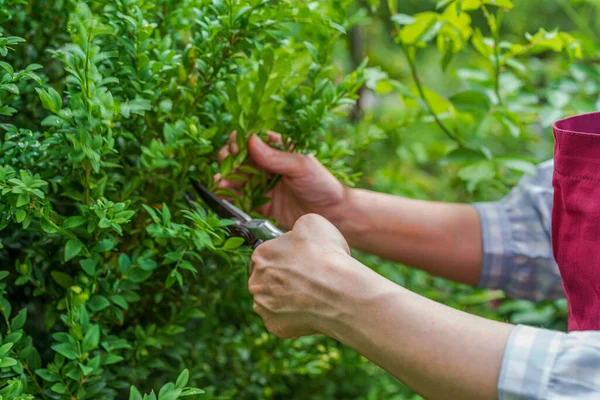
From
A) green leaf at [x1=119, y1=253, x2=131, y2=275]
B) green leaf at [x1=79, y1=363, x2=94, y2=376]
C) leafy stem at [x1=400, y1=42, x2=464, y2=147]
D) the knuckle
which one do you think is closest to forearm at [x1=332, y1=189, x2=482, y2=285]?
leafy stem at [x1=400, y1=42, x2=464, y2=147]

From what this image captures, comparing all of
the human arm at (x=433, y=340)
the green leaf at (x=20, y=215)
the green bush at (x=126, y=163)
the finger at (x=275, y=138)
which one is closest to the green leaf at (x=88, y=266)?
the green bush at (x=126, y=163)

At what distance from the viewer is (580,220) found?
829 mm

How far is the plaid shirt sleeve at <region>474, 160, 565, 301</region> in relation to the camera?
1215mm

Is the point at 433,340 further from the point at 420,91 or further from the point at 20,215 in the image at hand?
the point at 420,91

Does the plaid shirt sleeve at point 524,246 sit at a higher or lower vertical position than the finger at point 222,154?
lower

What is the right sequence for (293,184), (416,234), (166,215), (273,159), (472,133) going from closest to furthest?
(166,215), (273,159), (293,184), (416,234), (472,133)

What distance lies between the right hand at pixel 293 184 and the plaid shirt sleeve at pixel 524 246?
304 millimetres

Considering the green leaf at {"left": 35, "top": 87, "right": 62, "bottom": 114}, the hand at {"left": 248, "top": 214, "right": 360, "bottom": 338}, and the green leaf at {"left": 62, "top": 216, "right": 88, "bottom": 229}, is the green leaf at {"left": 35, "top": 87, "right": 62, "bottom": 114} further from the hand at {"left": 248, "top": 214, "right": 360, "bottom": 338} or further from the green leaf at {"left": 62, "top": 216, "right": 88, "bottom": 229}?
the hand at {"left": 248, "top": 214, "right": 360, "bottom": 338}

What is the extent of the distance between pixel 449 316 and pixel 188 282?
1.27 feet

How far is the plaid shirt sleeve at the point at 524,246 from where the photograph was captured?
1215mm

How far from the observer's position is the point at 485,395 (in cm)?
66

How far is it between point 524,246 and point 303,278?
63 centimetres

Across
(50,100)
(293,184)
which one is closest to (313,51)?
(293,184)

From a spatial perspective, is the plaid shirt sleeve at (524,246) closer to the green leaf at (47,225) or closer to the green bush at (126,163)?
the green bush at (126,163)
